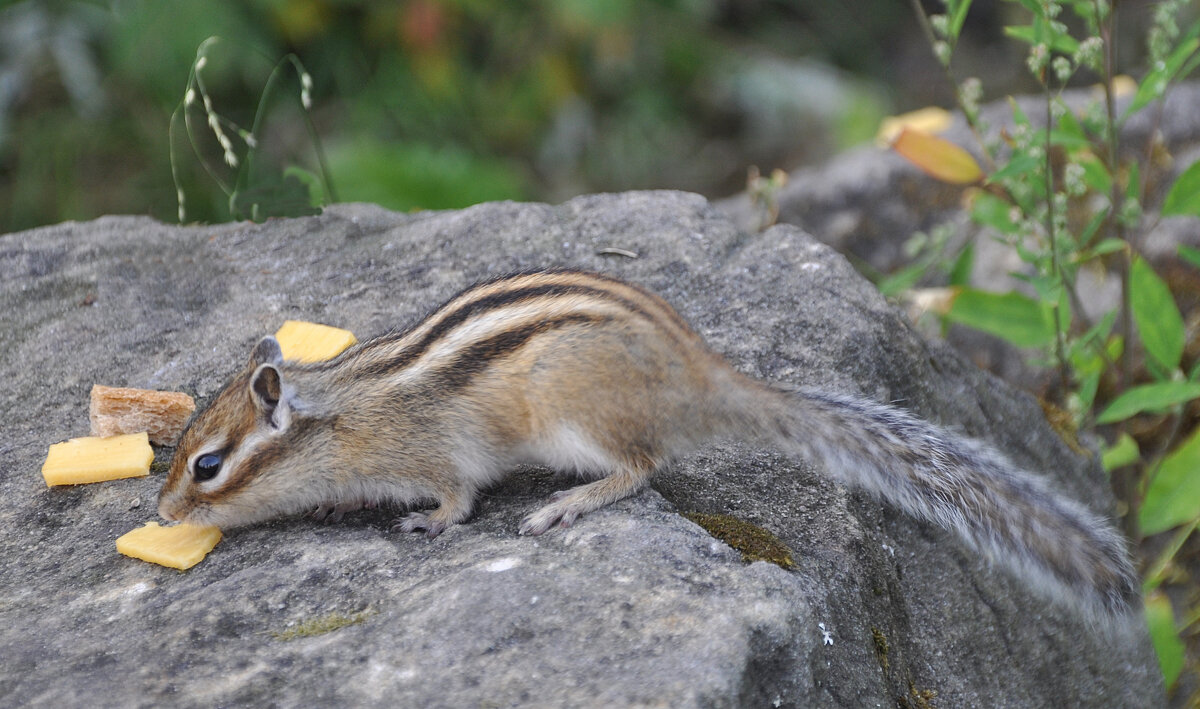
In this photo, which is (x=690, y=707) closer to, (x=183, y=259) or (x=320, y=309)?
(x=320, y=309)

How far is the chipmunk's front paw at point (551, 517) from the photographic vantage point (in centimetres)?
263

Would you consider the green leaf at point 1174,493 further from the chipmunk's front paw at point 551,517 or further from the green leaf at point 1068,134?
the chipmunk's front paw at point 551,517

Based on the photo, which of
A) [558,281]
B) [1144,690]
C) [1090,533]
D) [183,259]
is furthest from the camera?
[183,259]

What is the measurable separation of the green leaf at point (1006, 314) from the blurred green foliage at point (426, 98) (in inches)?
123

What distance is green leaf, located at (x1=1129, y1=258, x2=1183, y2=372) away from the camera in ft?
12.3

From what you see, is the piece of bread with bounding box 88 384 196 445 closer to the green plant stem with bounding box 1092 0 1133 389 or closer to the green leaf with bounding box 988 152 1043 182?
the green leaf with bounding box 988 152 1043 182

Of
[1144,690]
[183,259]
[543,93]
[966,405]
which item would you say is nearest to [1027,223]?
[966,405]

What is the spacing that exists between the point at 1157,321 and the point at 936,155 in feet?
3.04

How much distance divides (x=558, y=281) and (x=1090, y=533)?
1454 millimetres

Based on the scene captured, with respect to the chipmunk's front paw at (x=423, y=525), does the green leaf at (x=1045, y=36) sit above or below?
above

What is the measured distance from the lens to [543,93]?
296 inches

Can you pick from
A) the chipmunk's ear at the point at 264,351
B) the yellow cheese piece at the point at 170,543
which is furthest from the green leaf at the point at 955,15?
the yellow cheese piece at the point at 170,543

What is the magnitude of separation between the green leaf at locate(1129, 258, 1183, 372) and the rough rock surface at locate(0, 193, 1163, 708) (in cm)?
44

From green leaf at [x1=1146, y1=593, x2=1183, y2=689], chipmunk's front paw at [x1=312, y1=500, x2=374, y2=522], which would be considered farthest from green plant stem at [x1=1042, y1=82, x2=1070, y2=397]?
chipmunk's front paw at [x1=312, y1=500, x2=374, y2=522]
